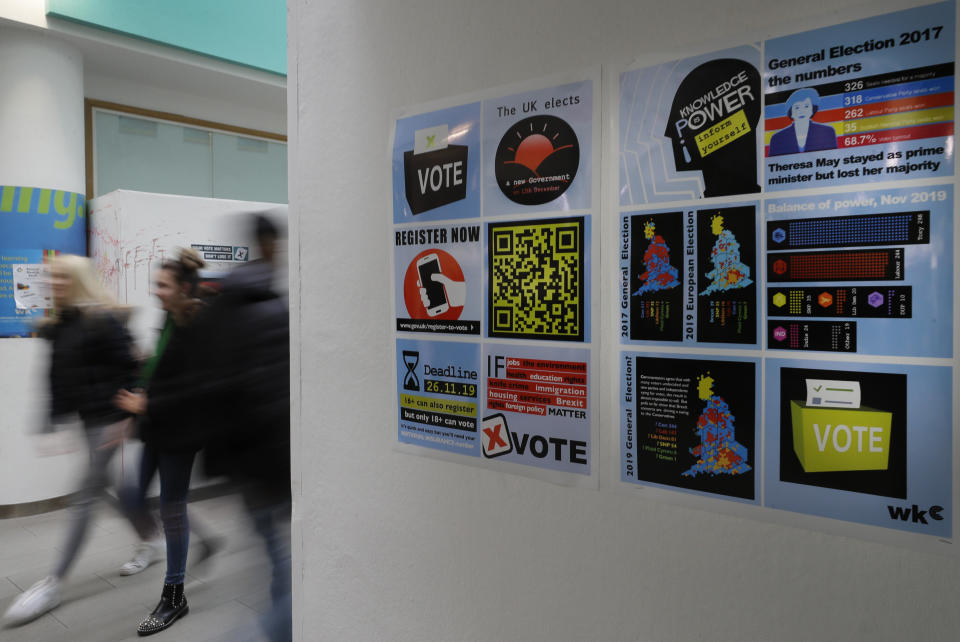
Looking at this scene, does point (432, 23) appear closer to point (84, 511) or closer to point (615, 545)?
point (615, 545)

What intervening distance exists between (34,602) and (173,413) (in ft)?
4.51

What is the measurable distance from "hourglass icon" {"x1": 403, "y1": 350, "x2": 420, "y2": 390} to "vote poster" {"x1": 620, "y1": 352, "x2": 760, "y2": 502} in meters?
0.48

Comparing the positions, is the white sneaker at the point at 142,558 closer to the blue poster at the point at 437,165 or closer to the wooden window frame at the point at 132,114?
the blue poster at the point at 437,165

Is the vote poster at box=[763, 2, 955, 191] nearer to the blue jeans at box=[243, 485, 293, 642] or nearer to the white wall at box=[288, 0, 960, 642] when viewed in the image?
the white wall at box=[288, 0, 960, 642]

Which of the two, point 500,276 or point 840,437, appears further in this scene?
point 500,276

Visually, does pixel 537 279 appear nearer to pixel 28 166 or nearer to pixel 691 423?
pixel 691 423

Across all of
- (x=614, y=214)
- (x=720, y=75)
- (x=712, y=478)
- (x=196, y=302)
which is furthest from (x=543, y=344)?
(x=196, y=302)

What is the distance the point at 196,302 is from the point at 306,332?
1162 millimetres

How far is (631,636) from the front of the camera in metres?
1.11

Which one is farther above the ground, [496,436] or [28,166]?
[28,166]

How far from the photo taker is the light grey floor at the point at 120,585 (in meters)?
2.58

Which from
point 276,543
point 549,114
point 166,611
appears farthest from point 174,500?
point 549,114

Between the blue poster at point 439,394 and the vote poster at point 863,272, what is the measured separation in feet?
1.95

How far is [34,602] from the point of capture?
275 cm
